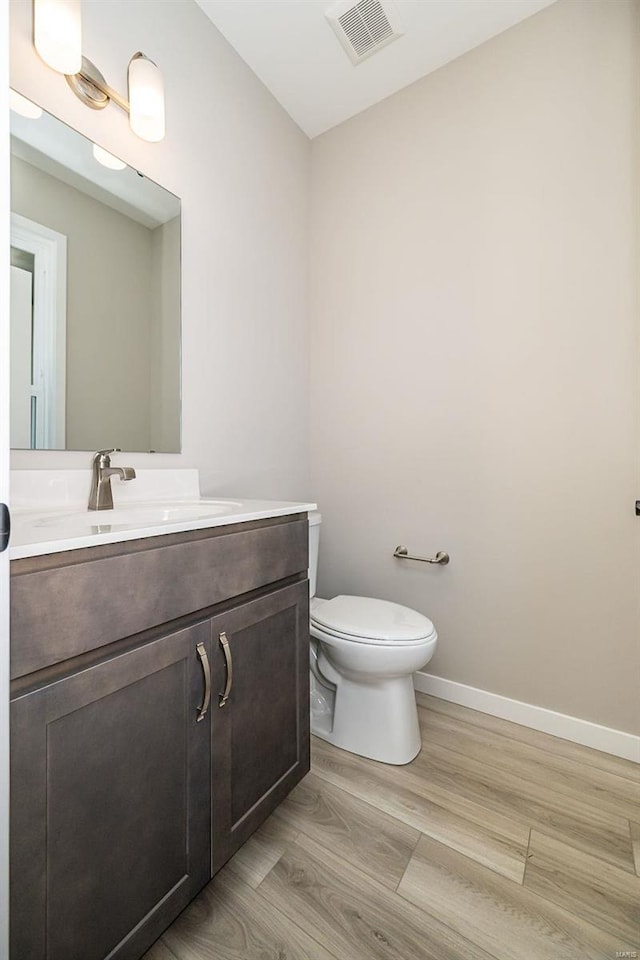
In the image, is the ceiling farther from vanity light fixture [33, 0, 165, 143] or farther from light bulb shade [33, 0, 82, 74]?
light bulb shade [33, 0, 82, 74]

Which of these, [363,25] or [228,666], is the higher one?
[363,25]

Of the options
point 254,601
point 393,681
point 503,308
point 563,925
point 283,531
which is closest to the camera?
point 563,925

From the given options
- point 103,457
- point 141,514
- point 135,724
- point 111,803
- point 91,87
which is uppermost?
point 91,87

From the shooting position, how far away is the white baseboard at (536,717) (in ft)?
4.85

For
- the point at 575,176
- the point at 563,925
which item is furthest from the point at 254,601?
the point at 575,176

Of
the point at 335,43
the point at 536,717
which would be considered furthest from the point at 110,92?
the point at 536,717

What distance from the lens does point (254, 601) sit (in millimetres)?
1025

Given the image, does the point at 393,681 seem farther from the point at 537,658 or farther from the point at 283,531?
the point at 283,531

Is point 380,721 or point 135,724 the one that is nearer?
point 135,724

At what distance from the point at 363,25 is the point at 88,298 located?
147cm

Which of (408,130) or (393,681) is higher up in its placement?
(408,130)

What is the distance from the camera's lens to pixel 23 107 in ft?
3.50

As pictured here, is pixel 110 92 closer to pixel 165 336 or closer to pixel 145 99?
pixel 145 99

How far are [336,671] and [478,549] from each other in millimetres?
733
